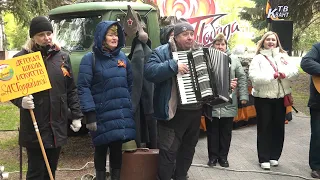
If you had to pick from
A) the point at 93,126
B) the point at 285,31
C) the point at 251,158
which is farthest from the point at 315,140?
the point at 285,31

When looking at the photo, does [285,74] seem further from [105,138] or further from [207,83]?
[105,138]

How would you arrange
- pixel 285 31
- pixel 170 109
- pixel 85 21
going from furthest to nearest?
pixel 285 31, pixel 85 21, pixel 170 109

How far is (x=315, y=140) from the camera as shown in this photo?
5039 mm

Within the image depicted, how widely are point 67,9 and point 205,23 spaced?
4.62 m

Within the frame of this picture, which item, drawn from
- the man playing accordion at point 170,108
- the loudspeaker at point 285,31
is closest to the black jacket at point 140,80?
the man playing accordion at point 170,108

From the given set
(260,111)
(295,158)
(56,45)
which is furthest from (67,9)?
(295,158)

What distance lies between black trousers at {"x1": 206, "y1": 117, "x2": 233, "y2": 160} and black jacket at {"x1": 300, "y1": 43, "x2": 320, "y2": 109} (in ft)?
3.64

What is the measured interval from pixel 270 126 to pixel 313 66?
3.34 feet

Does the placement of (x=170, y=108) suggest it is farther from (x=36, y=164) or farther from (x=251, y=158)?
(x=251, y=158)

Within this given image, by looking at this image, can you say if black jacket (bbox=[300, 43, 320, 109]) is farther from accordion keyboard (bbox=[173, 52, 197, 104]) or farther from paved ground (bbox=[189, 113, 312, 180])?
accordion keyboard (bbox=[173, 52, 197, 104])

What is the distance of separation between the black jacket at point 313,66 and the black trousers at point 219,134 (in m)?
1.11

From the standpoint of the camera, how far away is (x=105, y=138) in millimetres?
3961

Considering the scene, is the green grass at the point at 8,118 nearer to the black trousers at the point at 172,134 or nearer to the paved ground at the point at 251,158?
the paved ground at the point at 251,158

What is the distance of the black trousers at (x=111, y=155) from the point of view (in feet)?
13.6
